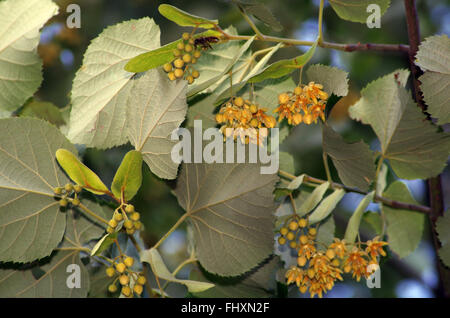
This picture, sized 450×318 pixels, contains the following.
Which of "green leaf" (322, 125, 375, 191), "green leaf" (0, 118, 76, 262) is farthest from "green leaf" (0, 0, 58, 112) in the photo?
"green leaf" (322, 125, 375, 191)

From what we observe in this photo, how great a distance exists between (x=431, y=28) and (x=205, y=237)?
7.66ft

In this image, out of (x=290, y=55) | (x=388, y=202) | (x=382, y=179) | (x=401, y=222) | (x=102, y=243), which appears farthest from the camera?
(x=290, y=55)

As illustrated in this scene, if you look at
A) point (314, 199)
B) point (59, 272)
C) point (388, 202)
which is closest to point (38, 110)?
point (59, 272)

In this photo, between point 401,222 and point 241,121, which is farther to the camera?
point 401,222

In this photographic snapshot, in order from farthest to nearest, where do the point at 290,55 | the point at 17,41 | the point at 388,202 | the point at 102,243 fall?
1. the point at 290,55
2. the point at 388,202
3. the point at 17,41
4. the point at 102,243

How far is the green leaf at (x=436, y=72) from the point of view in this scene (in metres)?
1.22

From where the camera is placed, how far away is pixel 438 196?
5.00 ft

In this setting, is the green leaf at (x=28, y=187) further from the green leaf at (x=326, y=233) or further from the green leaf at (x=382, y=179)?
the green leaf at (x=382, y=179)

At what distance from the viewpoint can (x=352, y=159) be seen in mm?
1381

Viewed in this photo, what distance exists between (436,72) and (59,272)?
43.6 inches

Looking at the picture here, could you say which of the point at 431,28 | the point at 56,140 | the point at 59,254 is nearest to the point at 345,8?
the point at 56,140

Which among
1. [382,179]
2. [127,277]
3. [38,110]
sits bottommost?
[127,277]

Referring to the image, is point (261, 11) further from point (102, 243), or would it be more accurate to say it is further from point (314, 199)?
point (102, 243)

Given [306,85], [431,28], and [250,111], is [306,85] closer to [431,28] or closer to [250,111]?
[250,111]
